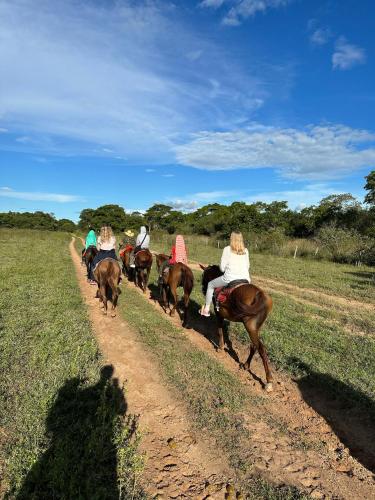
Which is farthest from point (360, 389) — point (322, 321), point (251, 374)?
point (322, 321)

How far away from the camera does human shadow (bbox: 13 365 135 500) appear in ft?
10.1

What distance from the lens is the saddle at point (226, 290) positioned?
6.26 metres

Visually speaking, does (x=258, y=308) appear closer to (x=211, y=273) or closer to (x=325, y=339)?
(x=211, y=273)

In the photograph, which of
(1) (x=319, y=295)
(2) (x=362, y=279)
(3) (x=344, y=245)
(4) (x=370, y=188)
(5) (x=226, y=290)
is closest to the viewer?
(5) (x=226, y=290)

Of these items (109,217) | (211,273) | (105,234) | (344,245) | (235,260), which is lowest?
(344,245)

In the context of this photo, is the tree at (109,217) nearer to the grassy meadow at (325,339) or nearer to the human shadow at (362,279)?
the human shadow at (362,279)

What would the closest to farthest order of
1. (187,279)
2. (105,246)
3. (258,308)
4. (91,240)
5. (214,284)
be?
1. (258,308)
2. (214,284)
3. (187,279)
4. (105,246)
5. (91,240)

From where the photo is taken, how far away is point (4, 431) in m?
3.81

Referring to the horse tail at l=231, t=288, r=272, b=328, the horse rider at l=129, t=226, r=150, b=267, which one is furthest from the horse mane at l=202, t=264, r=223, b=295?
the horse rider at l=129, t=226, r=150, b=267

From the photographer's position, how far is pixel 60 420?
4.04m

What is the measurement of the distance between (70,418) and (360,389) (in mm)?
4390

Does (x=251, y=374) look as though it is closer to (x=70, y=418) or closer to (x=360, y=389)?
(x=360, y=389)

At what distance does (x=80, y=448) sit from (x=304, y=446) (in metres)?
2.67

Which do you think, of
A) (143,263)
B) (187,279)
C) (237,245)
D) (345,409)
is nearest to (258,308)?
(237,245)
